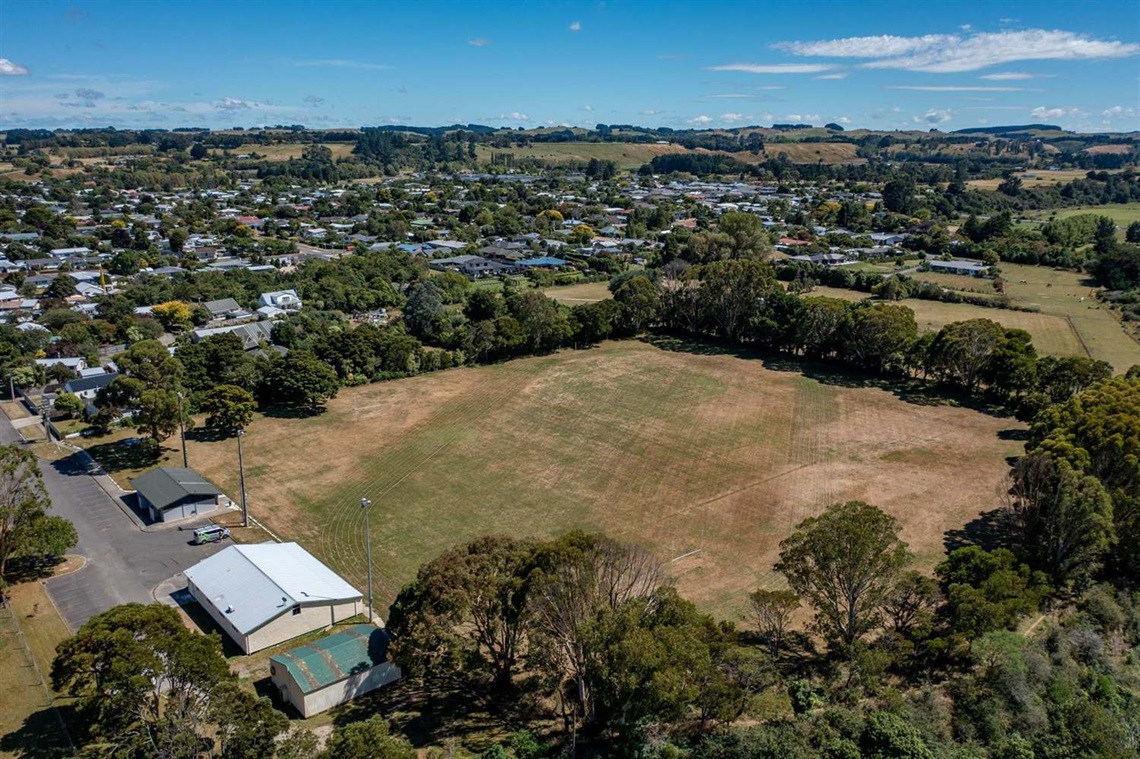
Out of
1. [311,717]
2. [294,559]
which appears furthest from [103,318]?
[311,717]

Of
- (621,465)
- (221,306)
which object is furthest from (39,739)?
(221,306)

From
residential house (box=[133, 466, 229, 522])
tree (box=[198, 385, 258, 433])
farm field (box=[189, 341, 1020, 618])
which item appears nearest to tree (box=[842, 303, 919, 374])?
farm field (box=[189, 341, 1020, 618])

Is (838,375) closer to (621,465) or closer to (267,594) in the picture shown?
(621,465)

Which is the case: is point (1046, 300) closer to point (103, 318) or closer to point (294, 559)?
point (294, 559)

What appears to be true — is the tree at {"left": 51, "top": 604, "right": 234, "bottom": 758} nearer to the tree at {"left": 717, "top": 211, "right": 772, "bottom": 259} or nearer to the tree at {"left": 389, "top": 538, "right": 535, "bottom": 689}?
the tree at {"left": 389, "top": 538, "right": 535, "bottom": 689}

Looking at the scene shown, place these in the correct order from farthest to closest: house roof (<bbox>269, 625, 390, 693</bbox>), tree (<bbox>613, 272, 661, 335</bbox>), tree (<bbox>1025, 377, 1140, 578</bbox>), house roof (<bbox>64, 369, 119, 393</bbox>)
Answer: tree (<bbox>613, 272, 661, 335</bbox>)
house roof (<bbox>64, 369, 119, 393</bbox>)
tree (<bbox>1025, 377, 1140, 578</bbox>)
house roof (<bbox>269, 625, 390, 693</bbox>)
